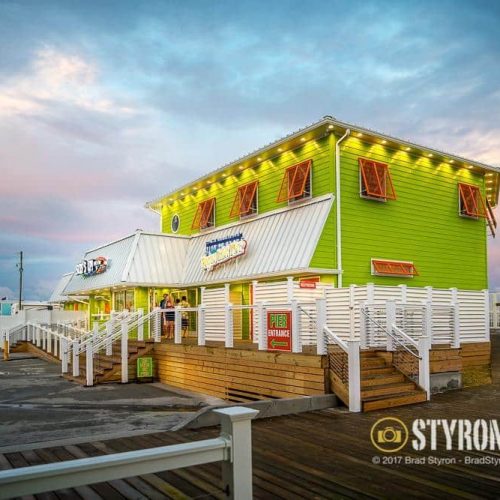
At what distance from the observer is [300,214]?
18.2 metres

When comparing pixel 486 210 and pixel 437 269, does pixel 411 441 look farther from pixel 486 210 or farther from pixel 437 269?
pixel 486 210

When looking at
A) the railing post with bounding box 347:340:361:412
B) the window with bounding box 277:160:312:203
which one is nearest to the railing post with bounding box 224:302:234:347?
the railing post with bounding box 347:340:361:412

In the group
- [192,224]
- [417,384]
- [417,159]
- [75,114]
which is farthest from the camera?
[192,224]

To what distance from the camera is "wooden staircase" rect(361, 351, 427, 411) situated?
1020 cm

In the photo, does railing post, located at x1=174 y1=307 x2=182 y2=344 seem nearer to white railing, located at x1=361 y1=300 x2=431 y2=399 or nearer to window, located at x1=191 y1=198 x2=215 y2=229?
window, located at x1=191 y1=198 x2=215 y2=229

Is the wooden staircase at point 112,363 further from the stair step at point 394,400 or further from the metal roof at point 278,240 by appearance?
the stair step at point 394,400

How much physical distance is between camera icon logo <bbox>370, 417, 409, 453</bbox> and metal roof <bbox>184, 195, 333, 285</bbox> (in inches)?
309

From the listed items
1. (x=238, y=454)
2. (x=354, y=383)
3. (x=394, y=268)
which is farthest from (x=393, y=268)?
(x=238, y=454)

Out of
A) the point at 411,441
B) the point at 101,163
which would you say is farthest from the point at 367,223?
the point at 101,163

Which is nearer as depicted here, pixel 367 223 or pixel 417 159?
pixel 367 223

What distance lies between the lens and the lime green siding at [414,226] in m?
17.8

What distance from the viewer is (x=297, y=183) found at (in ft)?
60.5

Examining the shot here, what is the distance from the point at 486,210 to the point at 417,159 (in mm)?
4574

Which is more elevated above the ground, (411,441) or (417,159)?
(417,159)
